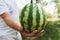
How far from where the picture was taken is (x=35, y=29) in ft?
4.07

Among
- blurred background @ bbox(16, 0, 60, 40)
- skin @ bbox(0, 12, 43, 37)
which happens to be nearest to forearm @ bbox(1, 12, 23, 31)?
skin @ bbox(0, 12, 43, 37)

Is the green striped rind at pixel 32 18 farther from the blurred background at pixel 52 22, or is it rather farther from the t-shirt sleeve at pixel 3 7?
the blurred background at pixel 52 22

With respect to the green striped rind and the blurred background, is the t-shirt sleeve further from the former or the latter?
the blurred background

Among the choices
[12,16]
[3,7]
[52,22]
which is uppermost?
[3,7]

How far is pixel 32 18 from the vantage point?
1245 mm

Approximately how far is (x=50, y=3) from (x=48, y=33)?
0.30 metres

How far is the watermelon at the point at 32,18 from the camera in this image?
4.05 ft

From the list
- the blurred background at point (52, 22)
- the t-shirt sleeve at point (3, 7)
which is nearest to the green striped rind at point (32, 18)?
the t-shirt sleeve at point (3, 7)

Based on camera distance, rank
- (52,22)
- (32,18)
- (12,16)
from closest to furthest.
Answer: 1. (32,18)
2. (12,16)
3. (52,22)

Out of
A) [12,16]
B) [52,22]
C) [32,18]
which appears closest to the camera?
[32,18]

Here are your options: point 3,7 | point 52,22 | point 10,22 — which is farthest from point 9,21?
point 52,22

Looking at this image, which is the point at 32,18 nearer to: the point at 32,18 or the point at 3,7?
the point at 32,18

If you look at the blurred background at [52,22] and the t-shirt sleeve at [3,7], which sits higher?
the t-shirt sleeve at [3,7]

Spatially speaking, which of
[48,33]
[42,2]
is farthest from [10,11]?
[48,33]
